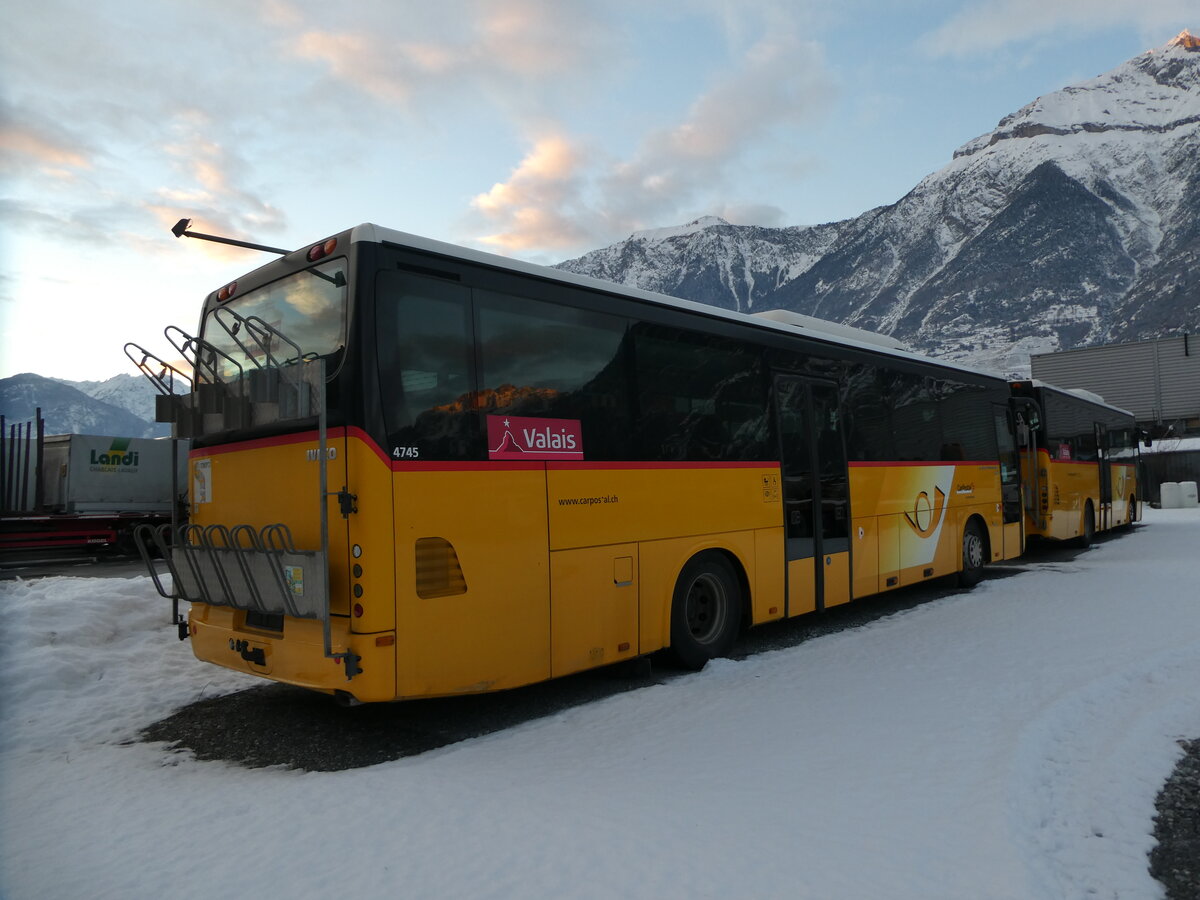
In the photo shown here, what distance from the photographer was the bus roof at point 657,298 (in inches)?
207

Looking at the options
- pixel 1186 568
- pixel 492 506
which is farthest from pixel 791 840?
pixel 1186 568

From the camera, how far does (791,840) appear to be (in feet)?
11.5

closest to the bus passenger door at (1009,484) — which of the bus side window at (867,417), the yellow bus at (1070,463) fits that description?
the yellow bus at (1070,463)

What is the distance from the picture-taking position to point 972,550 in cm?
1214

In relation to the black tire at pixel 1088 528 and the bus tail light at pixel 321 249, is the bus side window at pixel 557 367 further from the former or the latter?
the black tire at pixel 1088 528

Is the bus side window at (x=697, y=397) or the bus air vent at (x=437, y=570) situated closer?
the bus air vent at (x=437, y=570)

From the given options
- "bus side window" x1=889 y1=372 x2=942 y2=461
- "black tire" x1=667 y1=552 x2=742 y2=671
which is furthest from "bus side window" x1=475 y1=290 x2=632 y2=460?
"bus side window" x1=889 y1=372 x2=942 y2=461

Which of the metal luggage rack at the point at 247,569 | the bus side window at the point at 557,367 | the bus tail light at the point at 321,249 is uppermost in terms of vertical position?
the bus tail light at the point at 321,249

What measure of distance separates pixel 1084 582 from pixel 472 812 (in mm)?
10629

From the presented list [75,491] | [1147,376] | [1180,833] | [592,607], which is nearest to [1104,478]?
[592,607]

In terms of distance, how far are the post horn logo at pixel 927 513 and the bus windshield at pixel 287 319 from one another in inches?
302

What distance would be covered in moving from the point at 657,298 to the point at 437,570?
316 centimetres

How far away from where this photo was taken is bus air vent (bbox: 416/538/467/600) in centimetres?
508

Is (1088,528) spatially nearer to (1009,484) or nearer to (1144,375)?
(1009,484)
